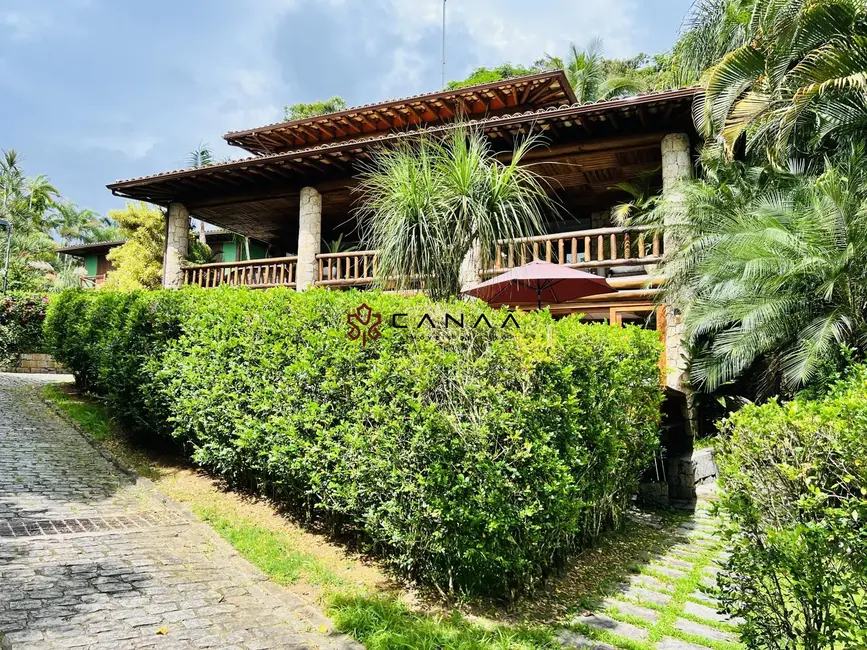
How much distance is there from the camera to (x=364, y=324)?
14.1 feet

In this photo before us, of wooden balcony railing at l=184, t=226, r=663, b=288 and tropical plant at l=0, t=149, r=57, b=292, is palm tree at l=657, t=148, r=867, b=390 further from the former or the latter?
tropical plant at l=0, t=149, r=57, b=292

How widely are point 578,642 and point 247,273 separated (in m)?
13.0

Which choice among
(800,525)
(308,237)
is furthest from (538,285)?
(308,237)

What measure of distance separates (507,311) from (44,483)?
4883mm

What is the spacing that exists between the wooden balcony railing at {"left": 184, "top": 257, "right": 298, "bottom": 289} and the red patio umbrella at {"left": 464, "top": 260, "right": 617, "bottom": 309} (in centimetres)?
687

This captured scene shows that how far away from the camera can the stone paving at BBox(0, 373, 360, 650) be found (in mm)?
3131

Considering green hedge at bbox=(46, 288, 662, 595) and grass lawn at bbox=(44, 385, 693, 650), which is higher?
green hedge at bbox=(46, 288, 662, 595)

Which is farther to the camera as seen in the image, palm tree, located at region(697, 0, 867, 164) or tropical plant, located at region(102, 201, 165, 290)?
tropical plant, located at region(102, 201, 165, 290)

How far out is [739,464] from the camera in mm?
3070

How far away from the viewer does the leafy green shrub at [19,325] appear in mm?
A: 14219

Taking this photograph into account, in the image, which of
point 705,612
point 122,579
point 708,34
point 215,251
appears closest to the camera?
point 122,579

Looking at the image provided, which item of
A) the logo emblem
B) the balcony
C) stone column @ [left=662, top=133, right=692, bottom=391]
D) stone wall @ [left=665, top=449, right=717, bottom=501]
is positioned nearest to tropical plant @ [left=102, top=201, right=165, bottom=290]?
the balcony

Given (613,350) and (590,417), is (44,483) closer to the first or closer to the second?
(590,417)

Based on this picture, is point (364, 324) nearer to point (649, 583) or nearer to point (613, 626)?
point (613, 626)
